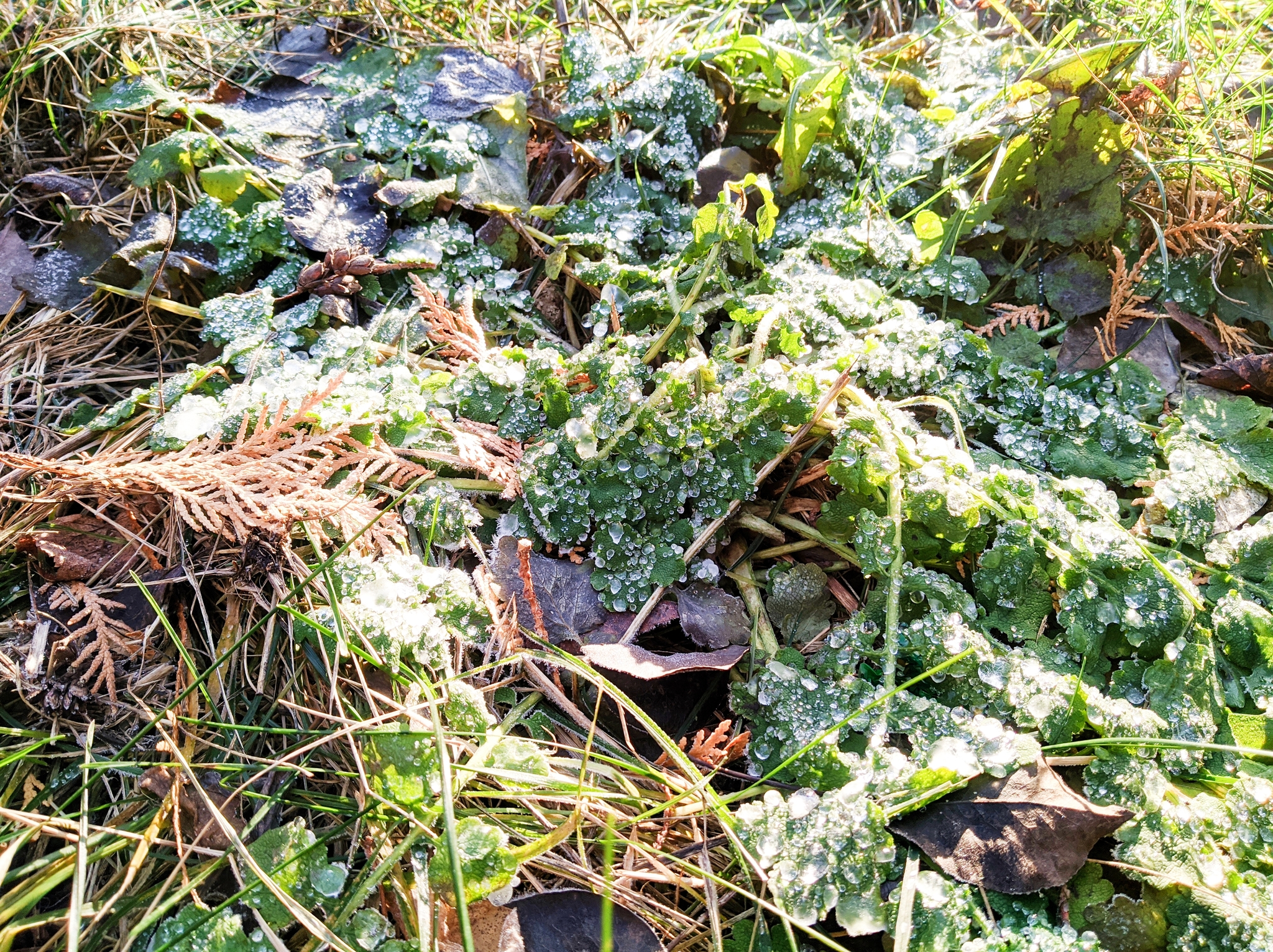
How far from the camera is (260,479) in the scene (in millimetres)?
1641

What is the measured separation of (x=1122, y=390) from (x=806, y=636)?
1052 millimetres

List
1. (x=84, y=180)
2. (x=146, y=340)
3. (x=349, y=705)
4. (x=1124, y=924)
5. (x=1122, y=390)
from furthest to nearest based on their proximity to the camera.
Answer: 1. (x=84, y=180)
2. (x=146, y=340)
3. (x=1122, y=390)
4. (x=349, y=705)
5. (x=1124, y=924)

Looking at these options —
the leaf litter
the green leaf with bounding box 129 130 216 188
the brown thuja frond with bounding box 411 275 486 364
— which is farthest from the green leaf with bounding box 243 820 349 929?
the green leaf with bounding box 129 130 216 188

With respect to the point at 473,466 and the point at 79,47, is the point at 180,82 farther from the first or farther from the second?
the point at 473,466

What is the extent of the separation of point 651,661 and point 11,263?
6.93 feet

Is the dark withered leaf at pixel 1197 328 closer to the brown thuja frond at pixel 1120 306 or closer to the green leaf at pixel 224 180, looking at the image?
the brown thuja frond at pixel 1120 306

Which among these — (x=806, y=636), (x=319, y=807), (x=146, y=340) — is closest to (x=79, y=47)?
(x=146, y=340)

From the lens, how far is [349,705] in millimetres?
1507

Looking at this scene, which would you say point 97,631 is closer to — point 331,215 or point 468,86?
A: point 331,215

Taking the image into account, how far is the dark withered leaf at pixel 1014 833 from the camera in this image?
1.33 m

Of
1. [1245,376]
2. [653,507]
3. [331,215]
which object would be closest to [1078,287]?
[1245,376]

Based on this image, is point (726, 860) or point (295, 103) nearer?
point (726, 860)

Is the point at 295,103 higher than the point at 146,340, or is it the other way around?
the point at 295,103

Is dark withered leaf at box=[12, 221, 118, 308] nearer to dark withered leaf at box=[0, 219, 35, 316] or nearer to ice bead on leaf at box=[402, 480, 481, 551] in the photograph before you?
dark withered leaf at box=[0, 219, 35, 316]
